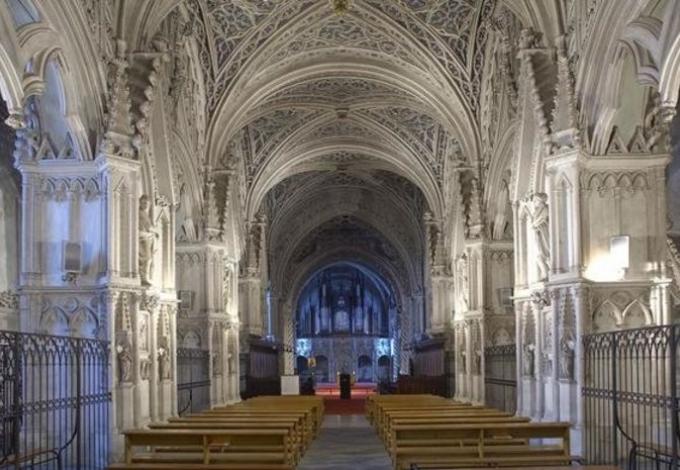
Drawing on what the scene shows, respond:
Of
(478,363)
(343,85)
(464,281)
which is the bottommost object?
(478,363)

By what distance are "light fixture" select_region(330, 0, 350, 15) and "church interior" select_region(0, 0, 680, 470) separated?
0.06 meters

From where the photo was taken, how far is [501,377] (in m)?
23.4

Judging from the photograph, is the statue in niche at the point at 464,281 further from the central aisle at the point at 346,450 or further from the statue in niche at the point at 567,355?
the statue in niche at the point at 567,355

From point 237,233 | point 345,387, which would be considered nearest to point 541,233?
point 237,233

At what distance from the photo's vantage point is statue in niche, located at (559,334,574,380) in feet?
47.9

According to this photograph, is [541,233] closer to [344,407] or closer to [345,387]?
[344,407]

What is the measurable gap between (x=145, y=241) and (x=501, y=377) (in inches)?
412

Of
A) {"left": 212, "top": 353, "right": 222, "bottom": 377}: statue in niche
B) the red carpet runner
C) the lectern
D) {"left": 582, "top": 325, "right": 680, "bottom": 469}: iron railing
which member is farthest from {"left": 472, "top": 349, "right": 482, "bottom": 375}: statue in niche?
the lectern

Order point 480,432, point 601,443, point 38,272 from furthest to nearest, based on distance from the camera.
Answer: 1. point 38,272
2. point 601,443
3. point 480,432

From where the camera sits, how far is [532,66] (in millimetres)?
16969

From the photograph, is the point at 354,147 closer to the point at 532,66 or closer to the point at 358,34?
the point at 358,34

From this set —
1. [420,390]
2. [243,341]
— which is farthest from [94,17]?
[420,390]

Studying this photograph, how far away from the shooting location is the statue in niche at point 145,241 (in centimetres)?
1647

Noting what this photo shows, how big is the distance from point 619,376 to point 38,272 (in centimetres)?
875
